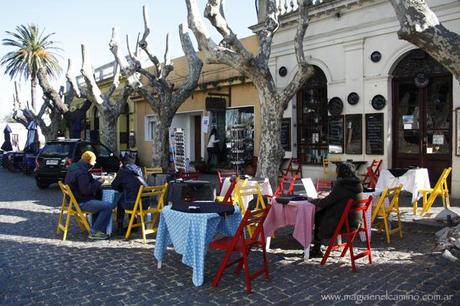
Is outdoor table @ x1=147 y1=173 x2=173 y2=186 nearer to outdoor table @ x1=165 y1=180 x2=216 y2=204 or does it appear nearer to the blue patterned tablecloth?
outdoor table @ x1=165 y1=180 x2=216 y2=204

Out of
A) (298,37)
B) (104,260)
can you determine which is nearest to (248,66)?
(298,37)

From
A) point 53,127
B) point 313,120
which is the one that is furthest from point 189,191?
point 53,127

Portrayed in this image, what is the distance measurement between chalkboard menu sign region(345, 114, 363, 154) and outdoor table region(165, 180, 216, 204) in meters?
6.20

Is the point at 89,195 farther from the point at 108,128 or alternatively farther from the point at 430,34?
the point at 108,128

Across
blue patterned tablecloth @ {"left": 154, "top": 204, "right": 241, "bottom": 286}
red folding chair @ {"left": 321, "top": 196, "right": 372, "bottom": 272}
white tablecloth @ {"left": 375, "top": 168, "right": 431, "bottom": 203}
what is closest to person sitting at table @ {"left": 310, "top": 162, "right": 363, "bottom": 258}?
red folding chair @ {"left": 321, "top": 196, "right": 372, "bottom": 272}

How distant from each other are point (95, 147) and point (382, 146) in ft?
27.5

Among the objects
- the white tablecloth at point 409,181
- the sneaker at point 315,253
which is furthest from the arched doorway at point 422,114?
the sneaker at point 315,253

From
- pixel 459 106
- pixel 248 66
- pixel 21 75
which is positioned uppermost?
pixel 21 75

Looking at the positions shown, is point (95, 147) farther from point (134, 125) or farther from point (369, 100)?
point (134, 125)

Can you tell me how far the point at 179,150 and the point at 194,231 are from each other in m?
8.00

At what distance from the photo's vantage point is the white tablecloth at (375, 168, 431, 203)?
886cm

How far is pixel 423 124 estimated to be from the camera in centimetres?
1146

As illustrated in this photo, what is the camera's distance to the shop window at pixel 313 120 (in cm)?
1386

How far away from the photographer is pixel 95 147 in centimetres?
1338
